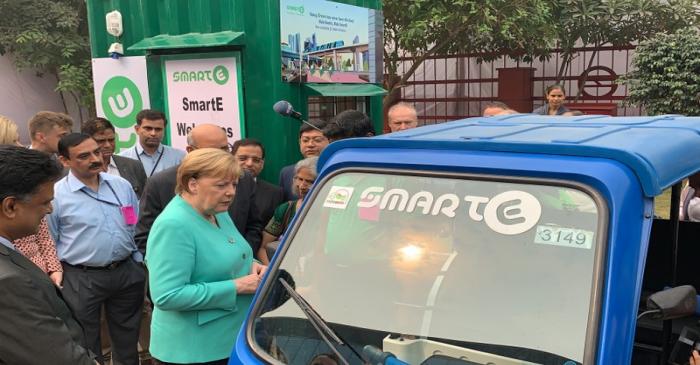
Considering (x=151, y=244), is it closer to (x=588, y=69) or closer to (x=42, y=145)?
(x=42, y=145)

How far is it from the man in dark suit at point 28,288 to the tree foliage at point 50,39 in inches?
436

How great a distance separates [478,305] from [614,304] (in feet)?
1.11

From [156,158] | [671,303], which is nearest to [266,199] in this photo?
[156,158]

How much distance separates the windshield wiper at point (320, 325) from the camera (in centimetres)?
167

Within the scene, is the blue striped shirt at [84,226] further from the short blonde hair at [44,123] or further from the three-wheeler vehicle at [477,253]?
the three-wheeler vehicle at [477,253]

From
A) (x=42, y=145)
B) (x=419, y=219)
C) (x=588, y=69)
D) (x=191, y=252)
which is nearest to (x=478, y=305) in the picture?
(x=419, y=219)

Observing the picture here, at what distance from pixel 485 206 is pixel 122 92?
480 cm

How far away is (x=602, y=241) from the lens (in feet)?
4.93

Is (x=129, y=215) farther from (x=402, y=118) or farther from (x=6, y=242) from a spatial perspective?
(x=402, y=118)

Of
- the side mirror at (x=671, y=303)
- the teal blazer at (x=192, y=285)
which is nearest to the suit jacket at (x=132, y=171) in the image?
the teal blazer at (x=192, y=285)

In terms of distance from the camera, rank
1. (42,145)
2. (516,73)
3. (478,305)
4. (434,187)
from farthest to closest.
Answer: (516,73)
(42,145)
(434,187)
(478,305)

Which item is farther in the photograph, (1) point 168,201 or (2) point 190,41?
(2) point 190,41

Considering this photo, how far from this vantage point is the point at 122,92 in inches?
224

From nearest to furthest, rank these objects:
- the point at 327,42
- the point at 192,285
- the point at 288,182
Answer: the point at 192,285, the point at 288,182, the point at 327,42
